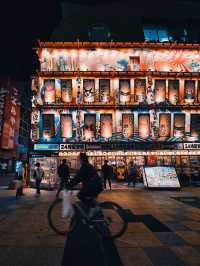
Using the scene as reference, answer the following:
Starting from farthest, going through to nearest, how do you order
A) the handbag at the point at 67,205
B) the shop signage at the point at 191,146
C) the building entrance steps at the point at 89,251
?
the shop signage at the point at 191,146 < the handbag at the point at 67,205 < the building entrance steps at the point at 89,251

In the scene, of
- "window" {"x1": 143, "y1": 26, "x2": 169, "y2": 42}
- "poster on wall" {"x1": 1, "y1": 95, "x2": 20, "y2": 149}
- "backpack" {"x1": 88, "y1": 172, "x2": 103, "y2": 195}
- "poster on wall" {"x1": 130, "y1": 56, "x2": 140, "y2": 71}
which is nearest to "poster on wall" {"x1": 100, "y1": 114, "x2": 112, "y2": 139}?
"poster on wall" {"x1": 130, "y1": 56, "x2": 140, "y2": 71}

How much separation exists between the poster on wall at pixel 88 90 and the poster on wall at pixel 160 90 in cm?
621

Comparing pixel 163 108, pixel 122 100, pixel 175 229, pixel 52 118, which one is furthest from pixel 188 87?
pixel 175 229

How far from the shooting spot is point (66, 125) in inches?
1054

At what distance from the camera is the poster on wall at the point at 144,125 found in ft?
88.2

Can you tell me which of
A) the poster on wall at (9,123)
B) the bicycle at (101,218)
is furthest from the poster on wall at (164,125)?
the poster on wall at (9,123)

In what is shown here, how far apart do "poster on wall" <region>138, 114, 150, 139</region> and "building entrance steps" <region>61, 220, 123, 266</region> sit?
69.6 feet

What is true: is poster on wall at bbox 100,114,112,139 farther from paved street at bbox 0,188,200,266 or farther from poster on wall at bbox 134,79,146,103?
paved street at bbox 0,188,200,266

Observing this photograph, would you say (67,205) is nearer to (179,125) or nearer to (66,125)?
(66,125)

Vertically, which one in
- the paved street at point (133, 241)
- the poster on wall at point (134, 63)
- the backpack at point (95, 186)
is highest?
the poster on wall at point (134, 63)

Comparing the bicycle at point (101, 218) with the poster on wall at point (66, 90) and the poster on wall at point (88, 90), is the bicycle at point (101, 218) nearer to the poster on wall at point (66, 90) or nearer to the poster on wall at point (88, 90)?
the poster on wall at point (88, 90)

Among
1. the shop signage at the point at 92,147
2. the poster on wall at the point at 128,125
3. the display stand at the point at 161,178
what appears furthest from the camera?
the poster on wall at the point at 128,125

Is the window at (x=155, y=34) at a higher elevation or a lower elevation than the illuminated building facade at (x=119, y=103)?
higher

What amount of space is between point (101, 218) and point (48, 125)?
21879mm
